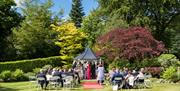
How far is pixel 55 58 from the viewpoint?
182 ft

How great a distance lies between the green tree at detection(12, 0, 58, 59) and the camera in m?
57.1

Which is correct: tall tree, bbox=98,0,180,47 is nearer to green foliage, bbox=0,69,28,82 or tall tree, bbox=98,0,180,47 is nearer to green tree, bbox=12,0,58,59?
green tree, bbox=12,0,58,59

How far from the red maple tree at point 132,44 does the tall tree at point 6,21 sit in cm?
1638

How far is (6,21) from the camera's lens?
174 ft

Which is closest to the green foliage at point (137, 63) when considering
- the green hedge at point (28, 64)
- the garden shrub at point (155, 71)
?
the garden shrub at point (155, 71)

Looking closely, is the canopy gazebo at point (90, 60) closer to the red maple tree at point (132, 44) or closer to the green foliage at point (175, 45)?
the red maple tree at point (132, 44)

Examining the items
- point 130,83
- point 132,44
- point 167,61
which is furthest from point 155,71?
point 130,83

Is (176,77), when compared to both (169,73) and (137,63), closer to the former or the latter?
(169,73)

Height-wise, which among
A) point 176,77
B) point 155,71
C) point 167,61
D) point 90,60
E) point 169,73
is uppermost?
point 90,60

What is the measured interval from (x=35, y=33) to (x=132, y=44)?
2110 cm

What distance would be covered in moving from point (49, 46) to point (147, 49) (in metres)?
23.2

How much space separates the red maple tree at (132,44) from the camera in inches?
1556

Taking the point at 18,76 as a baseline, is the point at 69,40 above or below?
above

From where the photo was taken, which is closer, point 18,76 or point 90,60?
point 18,76
